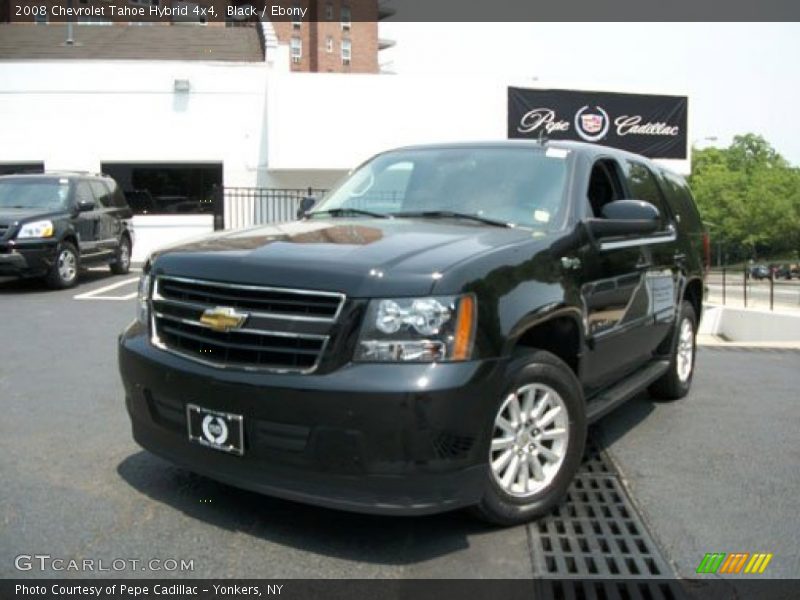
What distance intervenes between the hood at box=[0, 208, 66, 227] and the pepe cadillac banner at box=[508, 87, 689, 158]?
12237mm

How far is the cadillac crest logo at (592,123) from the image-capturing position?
21.5m

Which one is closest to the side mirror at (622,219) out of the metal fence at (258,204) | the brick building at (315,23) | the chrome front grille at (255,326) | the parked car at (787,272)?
the chrome front grille at (255,326)

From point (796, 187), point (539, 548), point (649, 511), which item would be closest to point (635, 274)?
point (649, 511)

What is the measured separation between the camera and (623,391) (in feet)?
15.5

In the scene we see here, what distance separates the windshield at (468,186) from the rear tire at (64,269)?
26.7 feet

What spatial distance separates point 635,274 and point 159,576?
314cm

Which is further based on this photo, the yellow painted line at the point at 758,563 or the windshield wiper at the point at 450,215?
the windshield wiper at the point at 450,215

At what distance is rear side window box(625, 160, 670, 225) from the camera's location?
534cm

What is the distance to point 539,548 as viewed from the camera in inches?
138

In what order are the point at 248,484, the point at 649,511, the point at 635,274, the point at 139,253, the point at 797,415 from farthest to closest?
the point at 139,253 < the point at 797,415 < the point at 635,274 < the point at 649,511 < the point at 248,484

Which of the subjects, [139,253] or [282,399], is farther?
[139,253]

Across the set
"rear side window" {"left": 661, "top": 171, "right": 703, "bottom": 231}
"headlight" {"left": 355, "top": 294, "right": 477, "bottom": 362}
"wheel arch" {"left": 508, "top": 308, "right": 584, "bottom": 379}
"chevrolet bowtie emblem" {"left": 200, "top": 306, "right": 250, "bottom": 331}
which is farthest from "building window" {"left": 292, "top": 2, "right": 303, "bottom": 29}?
"headlight" {"left": 355, "top": 294, "right": 477, "bottom": 362}

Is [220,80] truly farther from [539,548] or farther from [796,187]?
[796,187]

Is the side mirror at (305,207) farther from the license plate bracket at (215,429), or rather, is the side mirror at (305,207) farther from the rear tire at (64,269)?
the rear tire at (64,269)
